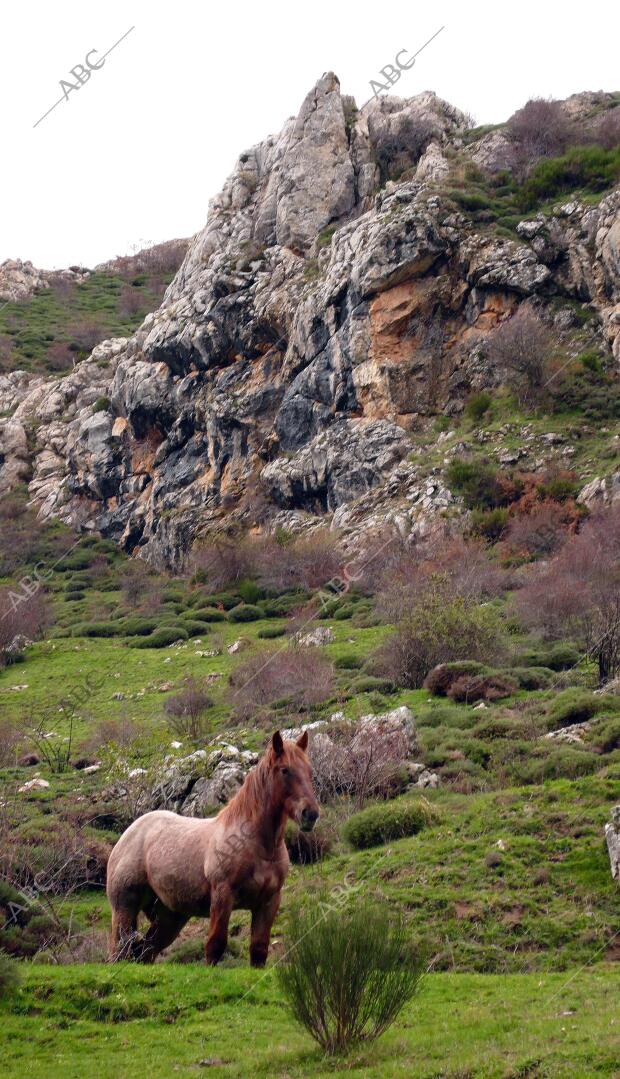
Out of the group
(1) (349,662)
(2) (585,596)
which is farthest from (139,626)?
(2) (585,596)

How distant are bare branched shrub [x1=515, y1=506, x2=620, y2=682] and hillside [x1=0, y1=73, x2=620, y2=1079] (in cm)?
14

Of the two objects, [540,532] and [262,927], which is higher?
[262,927]

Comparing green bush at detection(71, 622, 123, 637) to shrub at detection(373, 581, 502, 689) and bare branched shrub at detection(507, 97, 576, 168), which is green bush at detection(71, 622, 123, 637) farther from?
bare branched shrub at detection(507, 97, 576, 168)

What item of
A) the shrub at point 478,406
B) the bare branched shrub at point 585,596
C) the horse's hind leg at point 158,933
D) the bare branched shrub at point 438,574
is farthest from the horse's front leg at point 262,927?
the shrub at point 478,406

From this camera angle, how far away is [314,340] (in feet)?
205

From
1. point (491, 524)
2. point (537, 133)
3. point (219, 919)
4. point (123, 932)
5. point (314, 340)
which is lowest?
point (491, 524)

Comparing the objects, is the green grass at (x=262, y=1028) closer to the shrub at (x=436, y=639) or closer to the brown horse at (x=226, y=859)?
the brown horse at (x=226, y=859)

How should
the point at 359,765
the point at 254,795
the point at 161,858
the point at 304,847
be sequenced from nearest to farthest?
the point at 254,795, the point at 161,858, the point at 304,847, the point at 359,765

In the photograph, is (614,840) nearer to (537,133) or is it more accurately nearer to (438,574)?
(438,574)

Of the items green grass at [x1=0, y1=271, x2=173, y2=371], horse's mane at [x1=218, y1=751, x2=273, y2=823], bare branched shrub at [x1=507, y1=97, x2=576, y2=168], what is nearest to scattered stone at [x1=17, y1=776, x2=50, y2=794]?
horse's mane at [x1=218, y1=751, x2=273, y2=823]

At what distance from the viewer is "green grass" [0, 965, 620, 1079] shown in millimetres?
8039

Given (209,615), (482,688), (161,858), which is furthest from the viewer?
(209,615)

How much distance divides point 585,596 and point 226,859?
24.5 m

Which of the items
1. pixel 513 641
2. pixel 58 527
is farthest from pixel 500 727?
pixel 58 527
